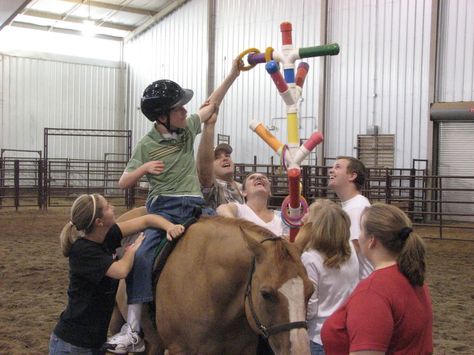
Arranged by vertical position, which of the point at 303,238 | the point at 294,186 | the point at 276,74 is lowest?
the point at 303,238

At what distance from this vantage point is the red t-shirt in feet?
5.87

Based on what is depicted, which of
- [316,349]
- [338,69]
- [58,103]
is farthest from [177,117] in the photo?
[58,103]

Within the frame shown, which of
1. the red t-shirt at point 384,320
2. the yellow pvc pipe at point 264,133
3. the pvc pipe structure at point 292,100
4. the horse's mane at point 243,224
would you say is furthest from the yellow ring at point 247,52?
the red t-shirt at point 384,320

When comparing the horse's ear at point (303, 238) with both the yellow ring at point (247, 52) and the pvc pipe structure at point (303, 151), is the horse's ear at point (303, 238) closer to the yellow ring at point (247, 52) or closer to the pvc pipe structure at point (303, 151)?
the pvc pipe structure at point (303, 151)

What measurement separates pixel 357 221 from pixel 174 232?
108cm

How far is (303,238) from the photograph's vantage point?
259cm

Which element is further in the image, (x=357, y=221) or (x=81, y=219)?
(x=357, y=221)

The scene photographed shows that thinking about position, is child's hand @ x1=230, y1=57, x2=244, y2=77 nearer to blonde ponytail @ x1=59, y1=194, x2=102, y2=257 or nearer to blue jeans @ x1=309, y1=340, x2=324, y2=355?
blonde ponytail @ x1=59, y1=194, x2=102, y2=257

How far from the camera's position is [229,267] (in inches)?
105

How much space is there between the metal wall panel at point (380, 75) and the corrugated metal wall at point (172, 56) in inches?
233

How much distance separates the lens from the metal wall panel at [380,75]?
16.1m

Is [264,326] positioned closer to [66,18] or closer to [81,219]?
[81,219]

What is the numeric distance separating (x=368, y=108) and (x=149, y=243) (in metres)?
15.0

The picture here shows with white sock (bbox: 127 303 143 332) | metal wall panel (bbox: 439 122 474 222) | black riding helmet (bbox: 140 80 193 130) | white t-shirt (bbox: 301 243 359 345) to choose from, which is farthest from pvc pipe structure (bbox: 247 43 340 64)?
metal wall panel (bbox: 439 122 474 222)
